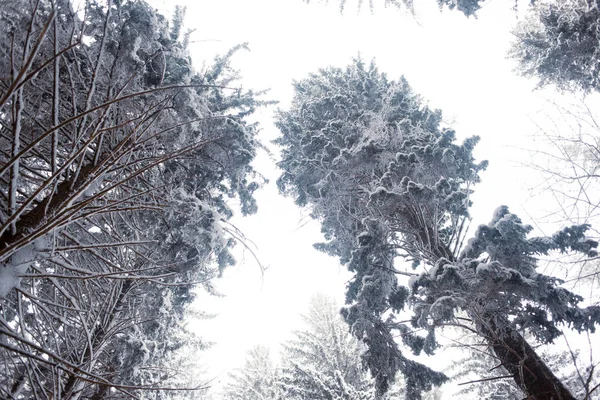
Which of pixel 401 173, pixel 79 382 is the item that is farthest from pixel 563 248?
pixel 79 382

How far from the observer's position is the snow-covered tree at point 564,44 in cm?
799

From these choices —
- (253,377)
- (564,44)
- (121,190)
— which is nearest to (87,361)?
(121,190)

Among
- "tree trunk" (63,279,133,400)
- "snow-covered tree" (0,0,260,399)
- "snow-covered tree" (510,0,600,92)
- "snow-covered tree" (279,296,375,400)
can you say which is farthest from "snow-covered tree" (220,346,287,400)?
"snow-covered tree" (510,0,600,92)

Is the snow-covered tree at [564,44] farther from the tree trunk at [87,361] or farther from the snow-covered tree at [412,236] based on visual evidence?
the tree trunk at [87,361]

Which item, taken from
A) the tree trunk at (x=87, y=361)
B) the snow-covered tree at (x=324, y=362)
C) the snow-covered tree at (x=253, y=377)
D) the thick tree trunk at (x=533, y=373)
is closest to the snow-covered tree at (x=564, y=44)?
the thick tree trunk at (x=533, y=373)

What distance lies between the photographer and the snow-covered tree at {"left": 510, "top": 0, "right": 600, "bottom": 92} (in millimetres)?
7988

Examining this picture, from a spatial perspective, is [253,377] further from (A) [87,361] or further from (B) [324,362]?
(A) [87,361]

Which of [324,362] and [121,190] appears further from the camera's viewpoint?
[324,362]

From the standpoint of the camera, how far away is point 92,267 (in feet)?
13.6

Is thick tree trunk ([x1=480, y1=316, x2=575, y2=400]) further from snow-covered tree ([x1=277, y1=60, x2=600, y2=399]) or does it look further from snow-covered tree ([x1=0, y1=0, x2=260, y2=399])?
snow-covered tree ([x1=0, y1=0, x2=260, y2=399])

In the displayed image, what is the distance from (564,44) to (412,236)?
6.67m

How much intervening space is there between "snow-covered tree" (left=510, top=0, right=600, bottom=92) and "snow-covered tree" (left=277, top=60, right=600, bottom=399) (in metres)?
3.45

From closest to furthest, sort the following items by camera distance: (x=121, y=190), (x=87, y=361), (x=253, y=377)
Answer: (x=87, y=361) < (x=121, y=190) < (x=253, y=377)

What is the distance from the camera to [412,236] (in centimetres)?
685
